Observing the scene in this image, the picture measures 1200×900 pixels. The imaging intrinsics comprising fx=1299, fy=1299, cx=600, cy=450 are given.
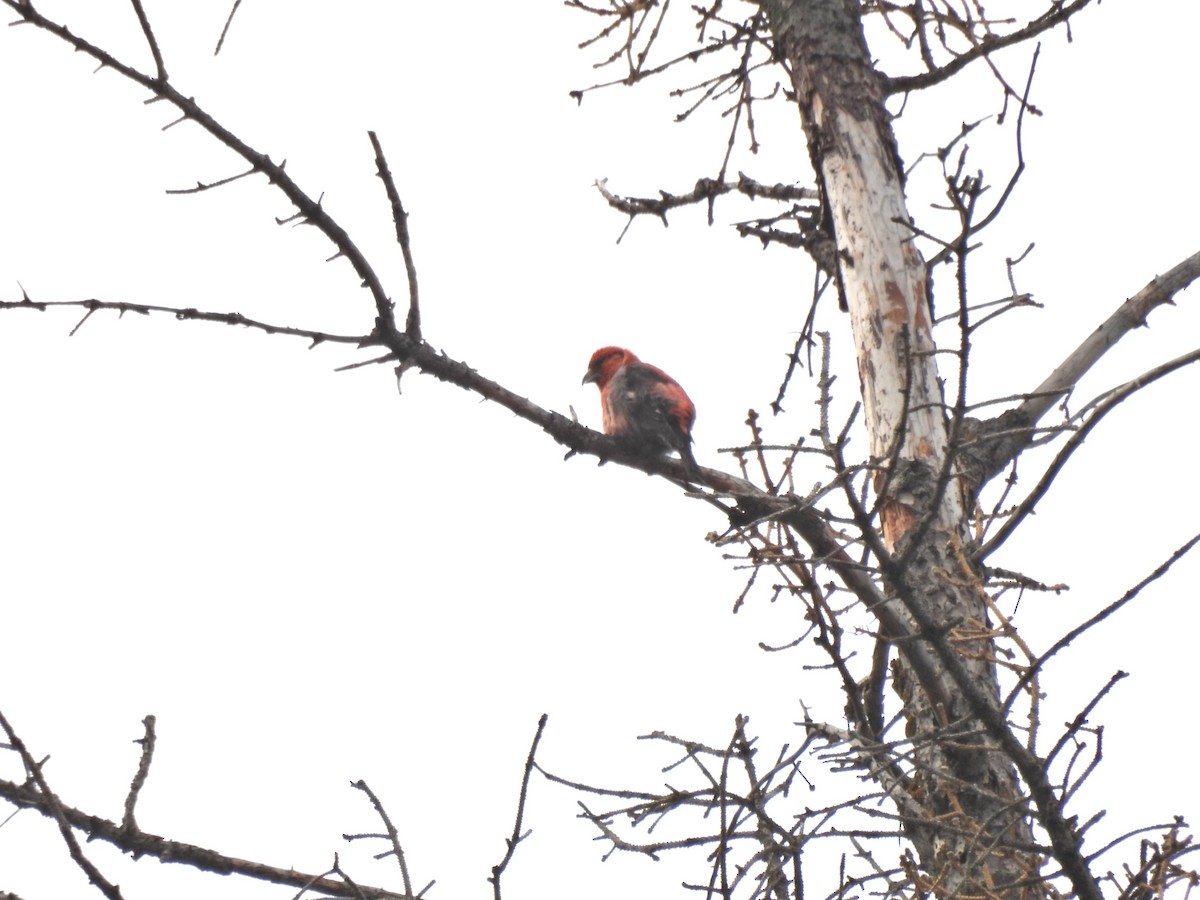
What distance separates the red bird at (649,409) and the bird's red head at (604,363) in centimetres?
37

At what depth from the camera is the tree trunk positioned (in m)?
2.92

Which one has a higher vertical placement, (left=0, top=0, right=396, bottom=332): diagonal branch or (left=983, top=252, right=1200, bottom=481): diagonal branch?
(left=983, top=252, right=1200, bottom=481): diagonal branch

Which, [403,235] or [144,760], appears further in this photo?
[403,235]

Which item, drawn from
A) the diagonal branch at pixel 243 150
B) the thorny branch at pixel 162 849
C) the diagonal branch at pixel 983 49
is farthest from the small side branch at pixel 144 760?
the diagonal branch at pixel 983 49

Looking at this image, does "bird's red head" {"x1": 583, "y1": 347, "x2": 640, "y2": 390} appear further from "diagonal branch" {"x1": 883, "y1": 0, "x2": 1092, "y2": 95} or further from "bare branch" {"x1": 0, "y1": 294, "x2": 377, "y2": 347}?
"bare branch" {"x1": 0, "y1": 294, "x2": 377, "y2": 347}

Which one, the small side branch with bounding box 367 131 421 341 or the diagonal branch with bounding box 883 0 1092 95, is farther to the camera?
the diagonal branch with bounding box 883 0 1092 95

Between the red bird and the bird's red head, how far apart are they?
37cm

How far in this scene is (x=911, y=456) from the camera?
13.1ft

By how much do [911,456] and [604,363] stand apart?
3673 mm

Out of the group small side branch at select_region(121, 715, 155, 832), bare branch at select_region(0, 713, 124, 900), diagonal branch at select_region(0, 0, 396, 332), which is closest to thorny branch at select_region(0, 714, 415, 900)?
small side branch at select_region(121, 715, 155, 832)

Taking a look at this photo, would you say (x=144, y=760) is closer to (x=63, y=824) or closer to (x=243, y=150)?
(x=63, y=824)

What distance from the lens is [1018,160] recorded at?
2.36 meters

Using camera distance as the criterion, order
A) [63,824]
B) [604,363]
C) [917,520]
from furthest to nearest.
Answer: [604,363]
[917,520]
[63,824]

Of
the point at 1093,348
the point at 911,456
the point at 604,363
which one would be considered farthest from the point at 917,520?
the point at 604,363
